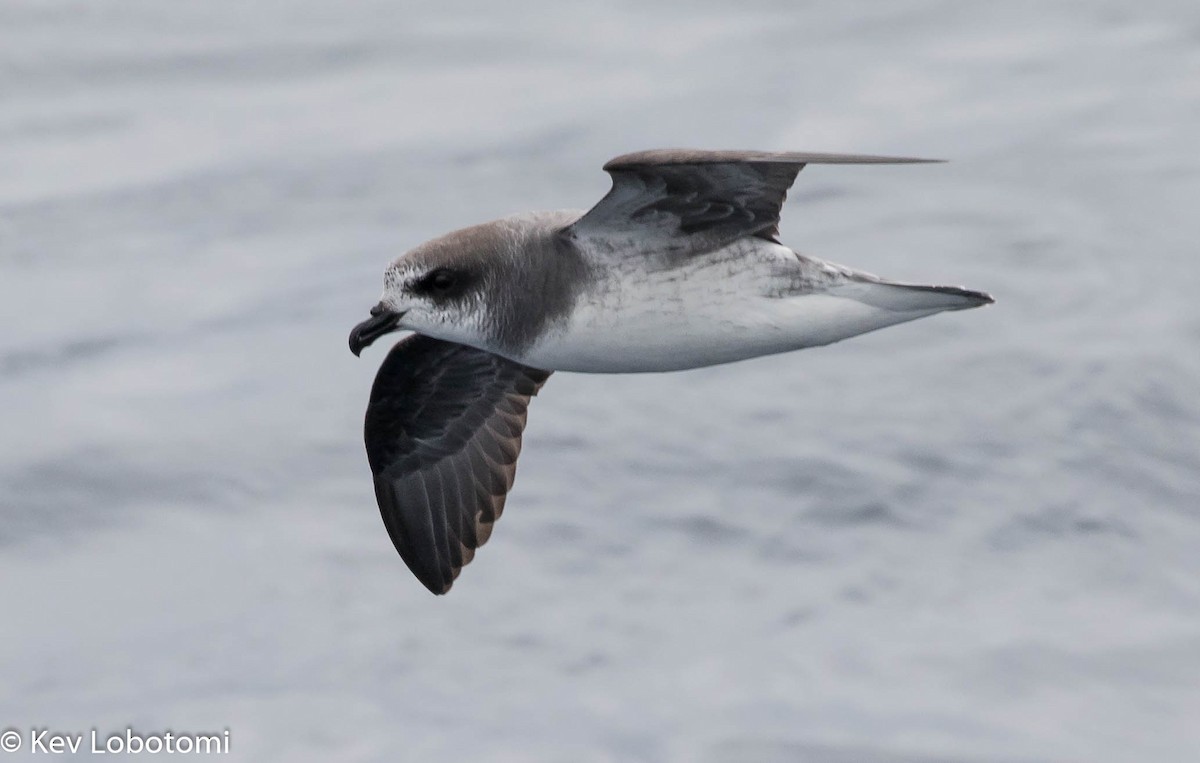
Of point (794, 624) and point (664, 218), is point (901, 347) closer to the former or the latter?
point (794, 624)

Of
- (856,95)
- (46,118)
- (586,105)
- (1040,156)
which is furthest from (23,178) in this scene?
(1040,156)

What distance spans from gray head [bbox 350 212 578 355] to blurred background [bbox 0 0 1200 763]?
4770 mm

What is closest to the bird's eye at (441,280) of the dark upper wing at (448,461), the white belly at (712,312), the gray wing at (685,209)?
the white belly at (712,312)

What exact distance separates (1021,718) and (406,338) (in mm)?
4997

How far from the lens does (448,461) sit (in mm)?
10844

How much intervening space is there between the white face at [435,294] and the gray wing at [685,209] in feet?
1.72

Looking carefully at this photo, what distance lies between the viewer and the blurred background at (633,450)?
1357 centimetres

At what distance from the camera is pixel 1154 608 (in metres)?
14.2

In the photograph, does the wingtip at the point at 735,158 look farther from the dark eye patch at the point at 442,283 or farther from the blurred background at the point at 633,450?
the blurred background at the point at 633,450

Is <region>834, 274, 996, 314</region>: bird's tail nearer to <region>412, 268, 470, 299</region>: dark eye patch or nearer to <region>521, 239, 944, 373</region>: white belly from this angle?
<region>521, 239, 944, 373</region>: white belly

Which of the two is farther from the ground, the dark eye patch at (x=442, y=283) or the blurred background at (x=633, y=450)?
the dark eye patch at (x=442, y=283)

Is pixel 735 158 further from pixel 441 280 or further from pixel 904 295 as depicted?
pixel 441 280

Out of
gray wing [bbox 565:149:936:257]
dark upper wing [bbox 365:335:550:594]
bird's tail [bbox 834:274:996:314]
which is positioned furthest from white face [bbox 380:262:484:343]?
dark upper wing [bbox 365:335:550:594]

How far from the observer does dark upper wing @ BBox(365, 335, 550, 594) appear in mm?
10766
